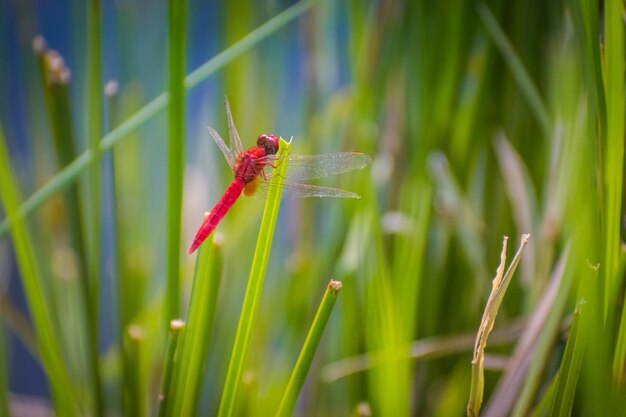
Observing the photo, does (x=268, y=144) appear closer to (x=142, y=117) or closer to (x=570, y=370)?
(x=142, y=117)

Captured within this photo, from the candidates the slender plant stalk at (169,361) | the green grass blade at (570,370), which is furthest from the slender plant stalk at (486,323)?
the slender plant stalk at (169,361)

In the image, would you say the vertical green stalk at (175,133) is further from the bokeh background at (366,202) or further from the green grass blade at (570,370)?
the green grass blade at (570,370)

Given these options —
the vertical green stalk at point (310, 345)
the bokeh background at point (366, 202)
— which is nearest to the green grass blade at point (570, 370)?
the bokeh background at point (366, 202)

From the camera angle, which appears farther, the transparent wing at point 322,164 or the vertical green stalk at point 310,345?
the transparent wing at point 322,164

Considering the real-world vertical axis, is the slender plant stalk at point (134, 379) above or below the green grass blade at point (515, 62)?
below

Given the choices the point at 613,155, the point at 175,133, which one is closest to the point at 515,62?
the point at 613,155

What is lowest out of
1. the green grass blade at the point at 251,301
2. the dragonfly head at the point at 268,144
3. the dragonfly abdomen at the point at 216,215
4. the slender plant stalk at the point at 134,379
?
the slender plant stalk at the point at 134,379
